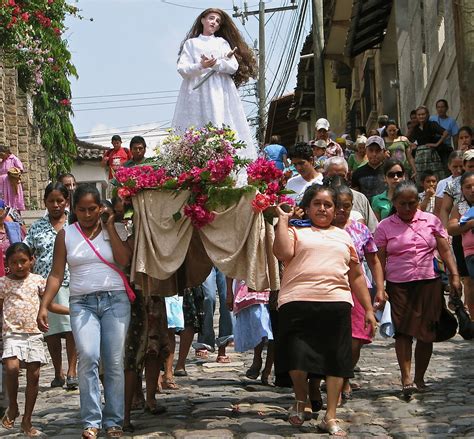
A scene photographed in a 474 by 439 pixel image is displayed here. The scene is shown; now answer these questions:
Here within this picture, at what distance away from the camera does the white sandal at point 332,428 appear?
26.9 ft

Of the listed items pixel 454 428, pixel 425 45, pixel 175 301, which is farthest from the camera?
pixel 425 45

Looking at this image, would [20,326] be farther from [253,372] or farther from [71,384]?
[253,372]

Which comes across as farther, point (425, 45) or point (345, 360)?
point (425, 45)

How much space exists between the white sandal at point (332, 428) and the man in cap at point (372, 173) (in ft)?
23.6

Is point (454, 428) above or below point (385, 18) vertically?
below

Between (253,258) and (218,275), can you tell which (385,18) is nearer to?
(218,275)

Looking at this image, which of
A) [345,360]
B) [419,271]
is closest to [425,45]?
[419,271]

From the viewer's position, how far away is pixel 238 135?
411 inches

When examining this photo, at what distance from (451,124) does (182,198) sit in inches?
433

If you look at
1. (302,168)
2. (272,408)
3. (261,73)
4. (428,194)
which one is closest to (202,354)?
(302,168)

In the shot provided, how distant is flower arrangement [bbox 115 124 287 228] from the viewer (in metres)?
8.62

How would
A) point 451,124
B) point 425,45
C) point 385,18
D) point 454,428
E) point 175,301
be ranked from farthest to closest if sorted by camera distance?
point 385,18 → point 425,45 → point 451,124 → point 175,301 → point 454,428

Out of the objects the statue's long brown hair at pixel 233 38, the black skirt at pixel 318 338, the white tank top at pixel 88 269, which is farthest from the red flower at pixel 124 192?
the statue's long brown hair at pixel 233 38

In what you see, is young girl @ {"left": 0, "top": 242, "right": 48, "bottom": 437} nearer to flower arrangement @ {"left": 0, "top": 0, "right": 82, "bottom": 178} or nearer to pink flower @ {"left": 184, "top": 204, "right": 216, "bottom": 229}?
pink flower @ {"left": 184, "top": 204, "right": 216, "bottom": 229}
